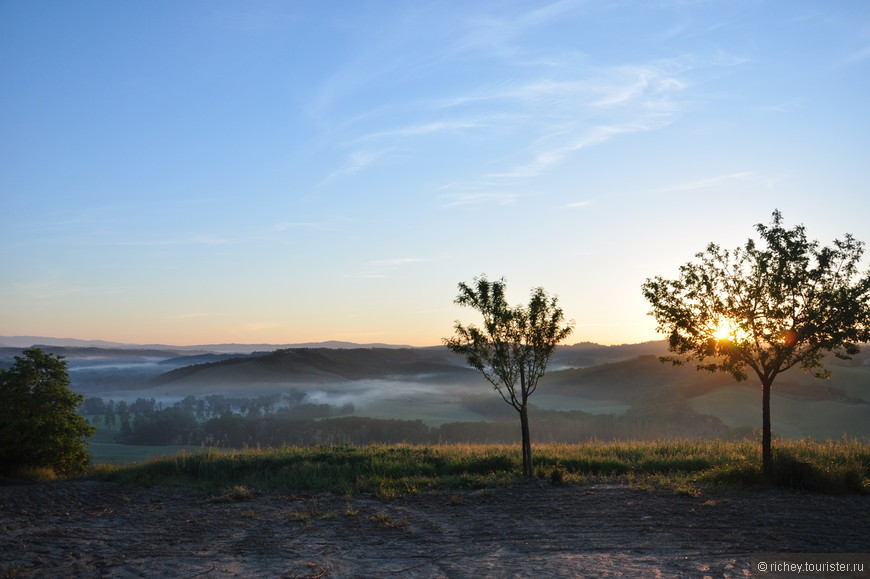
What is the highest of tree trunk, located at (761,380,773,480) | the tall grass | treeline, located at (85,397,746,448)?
tree trunk, located at (761,380,773,480)

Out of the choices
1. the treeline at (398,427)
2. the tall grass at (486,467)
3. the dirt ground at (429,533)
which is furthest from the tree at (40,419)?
the treeline at (398,427)

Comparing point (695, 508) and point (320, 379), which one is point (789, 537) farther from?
point (320, 379)

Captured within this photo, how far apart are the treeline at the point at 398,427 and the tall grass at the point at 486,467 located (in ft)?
138

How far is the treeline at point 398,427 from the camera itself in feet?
213

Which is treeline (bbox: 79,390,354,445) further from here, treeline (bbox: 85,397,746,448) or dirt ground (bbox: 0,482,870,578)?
dirt ground (bbox: 0,482,870,578)

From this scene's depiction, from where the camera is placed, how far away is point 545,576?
28.6ft

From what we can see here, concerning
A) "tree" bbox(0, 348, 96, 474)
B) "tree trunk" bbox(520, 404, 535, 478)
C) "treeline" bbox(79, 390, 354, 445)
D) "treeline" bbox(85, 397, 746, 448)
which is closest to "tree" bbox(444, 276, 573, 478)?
"tree trunk" bbox(520, 404, 535, 478)

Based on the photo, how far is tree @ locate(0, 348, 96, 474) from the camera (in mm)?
19438

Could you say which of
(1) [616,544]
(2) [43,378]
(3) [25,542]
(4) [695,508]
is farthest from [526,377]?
(2) [43,378]

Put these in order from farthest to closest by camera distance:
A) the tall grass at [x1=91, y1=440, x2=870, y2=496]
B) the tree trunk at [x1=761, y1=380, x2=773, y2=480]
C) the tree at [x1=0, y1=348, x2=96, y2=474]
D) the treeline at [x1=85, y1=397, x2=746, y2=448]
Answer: the treeline at [x1=85, y1=397, x2=746, y2=448], the tree at [x1=0, y1=348, x2=96, y2=474], the tall grass at [x1=91, y1=440, x2=870, y2=496], the tree trunk at [x1=761, y1=380, x2=773, y2=480]

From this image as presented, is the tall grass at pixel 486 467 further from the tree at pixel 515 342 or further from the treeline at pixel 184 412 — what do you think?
the treeline at pixel 184 412

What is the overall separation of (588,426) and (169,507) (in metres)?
63.6

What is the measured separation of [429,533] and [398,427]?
61.7 m

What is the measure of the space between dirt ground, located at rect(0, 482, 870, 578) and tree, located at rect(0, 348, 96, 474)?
4.44 meters
